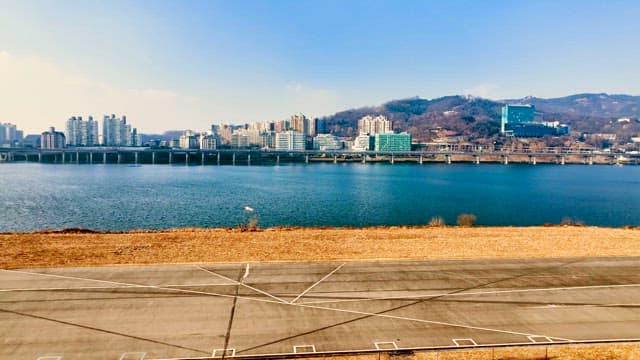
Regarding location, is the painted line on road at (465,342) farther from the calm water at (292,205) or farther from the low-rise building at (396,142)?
the low-rise building at (396,142)

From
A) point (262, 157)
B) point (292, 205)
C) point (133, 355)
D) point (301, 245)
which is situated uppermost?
point (262, 157)

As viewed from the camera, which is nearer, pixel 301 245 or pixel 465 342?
pixel 465 342

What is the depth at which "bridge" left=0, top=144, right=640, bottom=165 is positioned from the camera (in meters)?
139

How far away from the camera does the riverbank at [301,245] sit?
18.8m

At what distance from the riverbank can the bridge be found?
11741 cm

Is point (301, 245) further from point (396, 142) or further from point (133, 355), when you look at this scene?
point (396, 142)

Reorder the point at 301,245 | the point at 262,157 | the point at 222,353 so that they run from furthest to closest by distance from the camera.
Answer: the point at 262,157 < the point at 301,245 < the point at 222,353

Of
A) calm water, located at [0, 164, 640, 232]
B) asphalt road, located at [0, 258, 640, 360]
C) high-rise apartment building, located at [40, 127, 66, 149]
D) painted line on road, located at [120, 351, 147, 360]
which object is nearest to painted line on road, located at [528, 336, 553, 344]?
asphalt road, located at [0, 258, 640, 360]

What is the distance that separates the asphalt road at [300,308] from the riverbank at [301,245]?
4.87 feet

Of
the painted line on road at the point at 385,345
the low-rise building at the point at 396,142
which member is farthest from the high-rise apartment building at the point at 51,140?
the painted line on road at the point at 385,345

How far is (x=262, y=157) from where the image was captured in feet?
518

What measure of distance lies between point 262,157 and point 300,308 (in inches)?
5770

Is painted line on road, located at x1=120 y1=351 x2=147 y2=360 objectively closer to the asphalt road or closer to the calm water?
the asphalt road

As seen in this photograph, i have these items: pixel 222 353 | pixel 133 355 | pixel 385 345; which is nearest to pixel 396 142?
pixel 385 345
